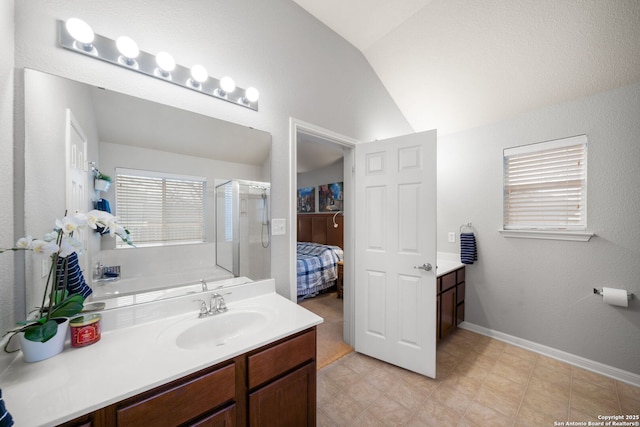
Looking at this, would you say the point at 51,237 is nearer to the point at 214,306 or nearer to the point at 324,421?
the point at 214,306

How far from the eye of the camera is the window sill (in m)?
2.02

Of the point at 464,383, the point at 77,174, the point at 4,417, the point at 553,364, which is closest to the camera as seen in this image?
the point at 4,417

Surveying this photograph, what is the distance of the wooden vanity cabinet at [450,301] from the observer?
225cm

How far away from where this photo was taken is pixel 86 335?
37.5 inches

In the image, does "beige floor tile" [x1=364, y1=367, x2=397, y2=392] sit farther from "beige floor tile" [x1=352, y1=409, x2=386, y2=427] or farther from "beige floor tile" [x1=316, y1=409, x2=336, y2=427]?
"beige floor tile" [x1=316, y1=409, x2=336, y2=427]

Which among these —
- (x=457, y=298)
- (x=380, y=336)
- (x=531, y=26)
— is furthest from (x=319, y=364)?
(x=531, y=26)

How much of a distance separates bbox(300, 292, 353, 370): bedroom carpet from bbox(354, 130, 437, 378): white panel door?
0.23 meters

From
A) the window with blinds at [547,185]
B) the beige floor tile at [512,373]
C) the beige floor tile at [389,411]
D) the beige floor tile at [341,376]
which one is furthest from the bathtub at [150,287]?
the window with blinds at [547,185]

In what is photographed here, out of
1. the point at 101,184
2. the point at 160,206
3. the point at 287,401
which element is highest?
the point at 101,184

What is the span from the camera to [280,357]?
42.3 inches

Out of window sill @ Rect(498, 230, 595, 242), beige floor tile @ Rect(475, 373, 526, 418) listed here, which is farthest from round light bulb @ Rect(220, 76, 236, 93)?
window sill @ Rect(498, 230, 595, 242)

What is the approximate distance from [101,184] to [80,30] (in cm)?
66

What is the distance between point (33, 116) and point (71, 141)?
0.13m

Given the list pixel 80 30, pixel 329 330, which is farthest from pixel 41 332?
pixel 329 330
